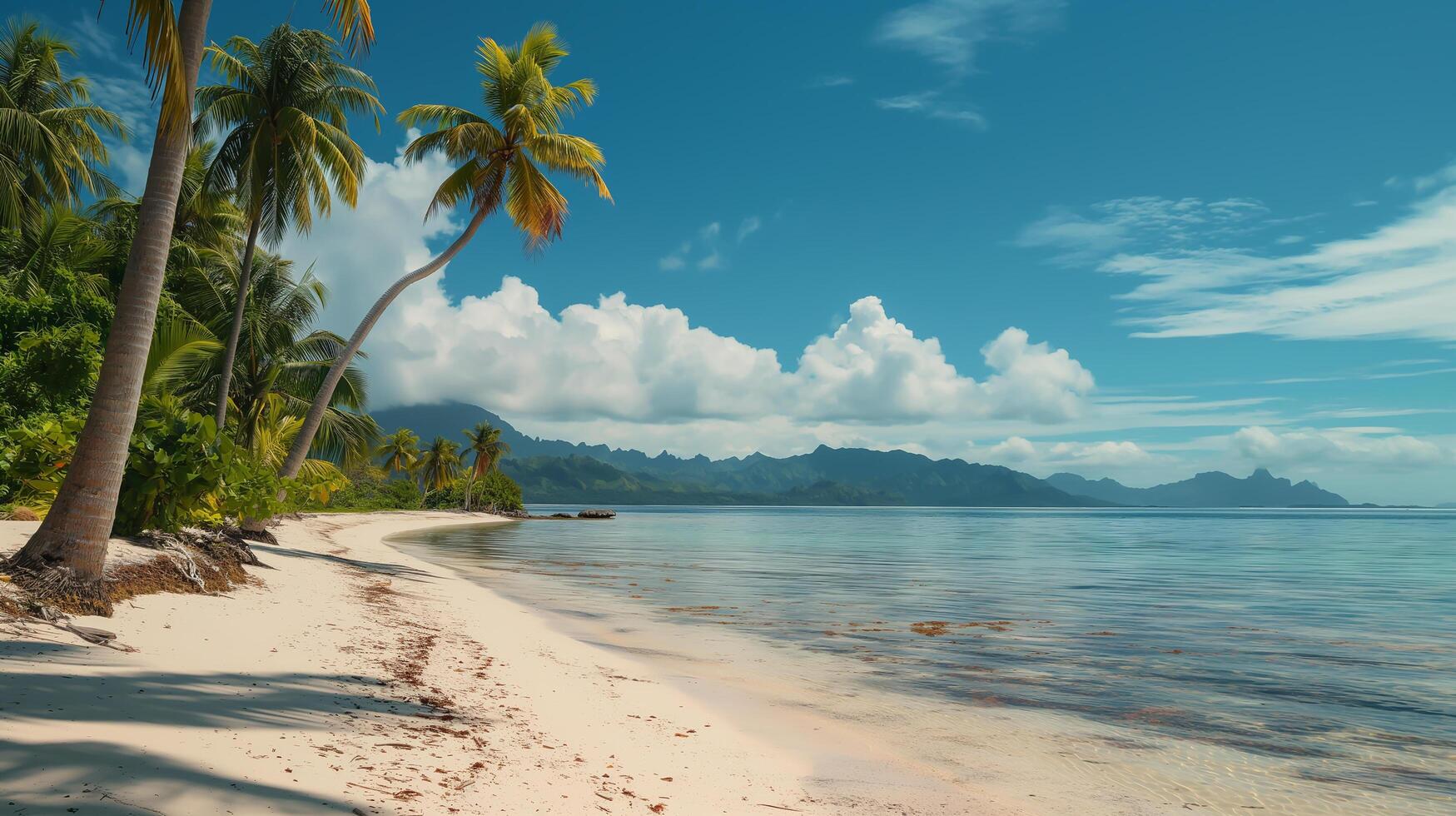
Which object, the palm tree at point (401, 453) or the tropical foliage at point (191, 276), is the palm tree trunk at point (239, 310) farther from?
the palm tree at point (401, 453)

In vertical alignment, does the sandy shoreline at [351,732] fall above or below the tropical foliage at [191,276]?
below

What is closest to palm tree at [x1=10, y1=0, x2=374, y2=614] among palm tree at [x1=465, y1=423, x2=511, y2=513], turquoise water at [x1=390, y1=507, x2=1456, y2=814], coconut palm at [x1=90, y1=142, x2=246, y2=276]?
turquoise water at [x1=390, y1=507, x2=1456, y2=814]

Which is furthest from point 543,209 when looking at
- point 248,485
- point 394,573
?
point 248,485

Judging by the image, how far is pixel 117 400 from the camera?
24.9 ft

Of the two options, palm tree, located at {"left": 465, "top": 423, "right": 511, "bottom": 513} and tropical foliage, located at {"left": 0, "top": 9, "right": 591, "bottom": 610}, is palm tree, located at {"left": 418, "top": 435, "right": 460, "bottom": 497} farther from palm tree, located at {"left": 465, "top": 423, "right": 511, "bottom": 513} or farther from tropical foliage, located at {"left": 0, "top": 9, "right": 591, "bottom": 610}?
tropical foliage, located at {"left": 0, "top": 9, "right": 591, "bottom": 610}

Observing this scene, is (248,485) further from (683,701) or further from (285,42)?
(285,42)

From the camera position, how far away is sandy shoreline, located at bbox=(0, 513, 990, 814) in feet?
12.2

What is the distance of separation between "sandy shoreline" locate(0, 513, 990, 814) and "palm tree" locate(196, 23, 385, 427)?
1331 centimetres

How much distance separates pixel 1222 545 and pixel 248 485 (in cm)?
5573

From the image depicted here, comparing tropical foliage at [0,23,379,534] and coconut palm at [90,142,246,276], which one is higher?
coconut palm at [90,142,246,276]

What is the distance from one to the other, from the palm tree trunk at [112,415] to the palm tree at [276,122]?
1303 centimetres

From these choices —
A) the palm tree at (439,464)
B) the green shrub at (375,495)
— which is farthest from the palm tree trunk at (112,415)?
the palm tree at (439,464)

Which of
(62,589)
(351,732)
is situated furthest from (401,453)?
(351,732)

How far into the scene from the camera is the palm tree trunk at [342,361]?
19859 millimetres
